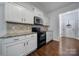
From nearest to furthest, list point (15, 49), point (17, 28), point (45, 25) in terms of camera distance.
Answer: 1. point (15, 49)
2. point (45, 25)
3. point (17, 28)

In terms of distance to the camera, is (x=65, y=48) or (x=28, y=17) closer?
(x=65, y=48)

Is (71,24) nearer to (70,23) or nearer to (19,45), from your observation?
(70,23)

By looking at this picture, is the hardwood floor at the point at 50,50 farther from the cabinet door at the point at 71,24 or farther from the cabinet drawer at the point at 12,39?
the cabinet drawer at the point at 12,39

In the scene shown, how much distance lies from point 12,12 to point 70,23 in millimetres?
1546

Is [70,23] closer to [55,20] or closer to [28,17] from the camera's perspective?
[55,20]

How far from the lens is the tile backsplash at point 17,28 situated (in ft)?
7.16

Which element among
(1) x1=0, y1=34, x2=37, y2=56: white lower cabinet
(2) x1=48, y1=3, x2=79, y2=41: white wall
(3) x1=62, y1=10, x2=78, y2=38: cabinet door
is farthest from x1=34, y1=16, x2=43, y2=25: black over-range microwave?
(3) x1=62, y1=10, x2=78, y2=38: cabinet door

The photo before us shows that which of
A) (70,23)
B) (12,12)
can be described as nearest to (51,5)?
(70,23)

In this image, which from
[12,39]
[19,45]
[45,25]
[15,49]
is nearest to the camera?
[12,39]

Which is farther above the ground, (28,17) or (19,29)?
(28,17)

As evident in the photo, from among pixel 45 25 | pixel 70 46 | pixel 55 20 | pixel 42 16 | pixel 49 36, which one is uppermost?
pixel 42 16

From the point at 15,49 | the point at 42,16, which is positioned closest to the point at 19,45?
the point at 15,49

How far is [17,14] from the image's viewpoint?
2.24 meters

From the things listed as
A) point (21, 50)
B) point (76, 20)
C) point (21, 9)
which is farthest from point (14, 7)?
point (76, 20)
